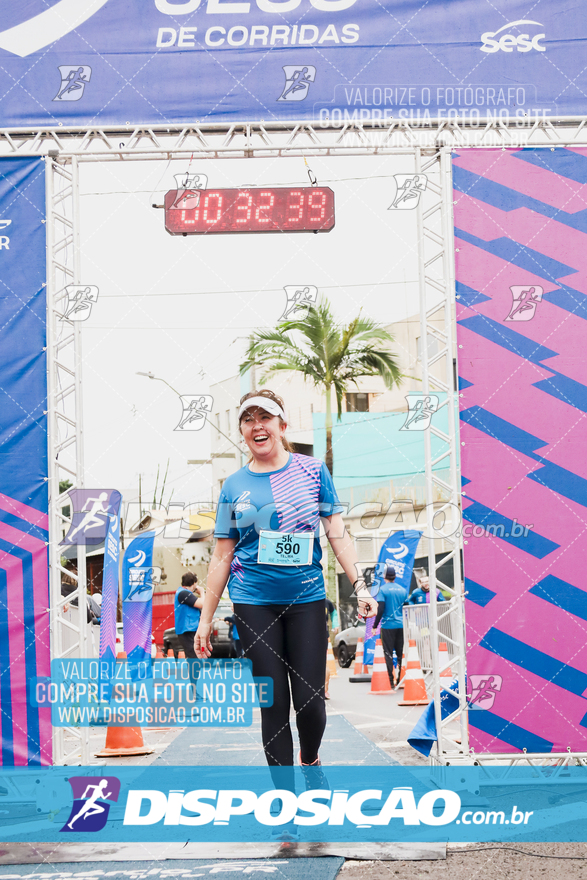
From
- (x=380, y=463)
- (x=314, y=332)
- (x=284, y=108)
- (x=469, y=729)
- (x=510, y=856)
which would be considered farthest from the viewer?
(x=380, y=463)

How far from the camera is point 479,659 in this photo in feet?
17.1

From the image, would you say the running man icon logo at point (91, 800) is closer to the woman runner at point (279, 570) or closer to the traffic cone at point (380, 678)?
the woman runner at point (279, 570)

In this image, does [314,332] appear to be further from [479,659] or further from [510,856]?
[510,856]

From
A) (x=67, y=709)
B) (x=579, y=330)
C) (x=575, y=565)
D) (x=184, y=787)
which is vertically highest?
(x=579, y=330)

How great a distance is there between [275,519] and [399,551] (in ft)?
16.8

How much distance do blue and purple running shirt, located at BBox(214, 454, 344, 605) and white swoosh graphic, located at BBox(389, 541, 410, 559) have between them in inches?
186

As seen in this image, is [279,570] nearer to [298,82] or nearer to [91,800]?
[91,800]

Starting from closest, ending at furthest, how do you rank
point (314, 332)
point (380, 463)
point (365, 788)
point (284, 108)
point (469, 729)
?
point (365, 788) < point (469, 729) < point (284, 108) < point (314, 332) < point (380, 463)

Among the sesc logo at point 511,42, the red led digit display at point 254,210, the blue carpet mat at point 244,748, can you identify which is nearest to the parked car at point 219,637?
the blue carpet mat at point 244,748

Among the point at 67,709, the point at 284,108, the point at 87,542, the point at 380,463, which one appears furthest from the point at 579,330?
the point at 380,463

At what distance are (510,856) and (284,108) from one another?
14.5 ft

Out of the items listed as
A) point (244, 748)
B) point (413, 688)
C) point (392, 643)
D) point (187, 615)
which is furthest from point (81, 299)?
point (392, 643)

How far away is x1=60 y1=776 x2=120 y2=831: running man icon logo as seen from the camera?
14.6 feet

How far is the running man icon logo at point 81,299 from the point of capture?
17.7 ft
